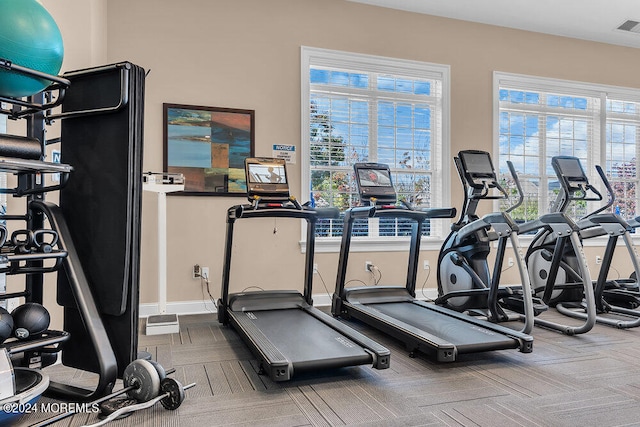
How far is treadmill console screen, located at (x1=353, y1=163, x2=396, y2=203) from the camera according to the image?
14.2 feet

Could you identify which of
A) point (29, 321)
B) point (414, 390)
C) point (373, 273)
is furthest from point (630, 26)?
point (29, 321)

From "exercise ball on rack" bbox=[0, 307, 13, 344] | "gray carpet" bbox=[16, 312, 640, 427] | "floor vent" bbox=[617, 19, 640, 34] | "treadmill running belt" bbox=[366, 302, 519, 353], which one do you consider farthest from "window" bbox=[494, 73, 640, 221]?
"exercise ball on rack" bbox=[0, 307, 13, 344]

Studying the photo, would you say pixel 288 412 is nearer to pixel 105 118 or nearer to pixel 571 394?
pixel 571 394

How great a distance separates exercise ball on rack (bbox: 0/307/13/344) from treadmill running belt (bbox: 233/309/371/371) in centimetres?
140

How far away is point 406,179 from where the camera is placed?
554cm

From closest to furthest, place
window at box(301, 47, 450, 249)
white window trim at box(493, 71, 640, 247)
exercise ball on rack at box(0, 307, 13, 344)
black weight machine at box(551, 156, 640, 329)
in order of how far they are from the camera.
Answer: exercise ball on rack at box(0, 307, 13, 344) → black weight machine at box(551, 156, 640, 329) → window at box(301, 47, 450, 249) → white window trim at box(493, 71, 640, 247)

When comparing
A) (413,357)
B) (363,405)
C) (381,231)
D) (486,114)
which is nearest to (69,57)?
(363,405)

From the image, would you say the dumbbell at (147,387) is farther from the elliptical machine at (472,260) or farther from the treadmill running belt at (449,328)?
the elliptical machine at (472,260)

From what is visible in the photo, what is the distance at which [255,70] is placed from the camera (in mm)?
4848

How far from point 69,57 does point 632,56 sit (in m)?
7.50

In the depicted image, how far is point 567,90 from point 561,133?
61 centimetres

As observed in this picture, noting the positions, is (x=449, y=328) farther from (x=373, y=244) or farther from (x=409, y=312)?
(x=373, y=244)

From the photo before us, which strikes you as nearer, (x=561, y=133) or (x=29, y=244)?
(x=29, y=244)

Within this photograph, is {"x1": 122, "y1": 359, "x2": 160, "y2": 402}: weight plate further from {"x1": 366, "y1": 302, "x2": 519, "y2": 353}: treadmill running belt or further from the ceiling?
the ceiling
